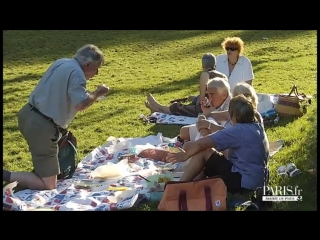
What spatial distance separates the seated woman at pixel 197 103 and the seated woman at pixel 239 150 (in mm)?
2114

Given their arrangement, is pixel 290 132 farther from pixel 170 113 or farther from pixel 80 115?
pixel 80 115

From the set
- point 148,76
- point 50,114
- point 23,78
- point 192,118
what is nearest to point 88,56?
point 50,114

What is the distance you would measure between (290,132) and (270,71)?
4905mm

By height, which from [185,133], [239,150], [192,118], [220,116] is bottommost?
[192,118]

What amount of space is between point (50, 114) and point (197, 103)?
9.92 ft

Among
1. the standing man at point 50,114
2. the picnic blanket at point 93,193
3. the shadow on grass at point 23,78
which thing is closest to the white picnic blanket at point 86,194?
the picnic blanket at point 93,193

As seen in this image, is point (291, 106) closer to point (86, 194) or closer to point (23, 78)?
point (86, 194)

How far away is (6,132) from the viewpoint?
7.54 metres

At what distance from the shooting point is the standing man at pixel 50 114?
5.13m

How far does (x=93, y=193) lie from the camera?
5.05 m

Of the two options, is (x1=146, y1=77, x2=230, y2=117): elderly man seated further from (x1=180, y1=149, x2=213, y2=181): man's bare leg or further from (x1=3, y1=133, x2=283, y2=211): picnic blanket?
(x1=180, y1=149, x2=213, y2=181): man's bare leg

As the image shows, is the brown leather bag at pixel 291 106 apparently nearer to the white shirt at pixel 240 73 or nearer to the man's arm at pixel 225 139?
the white shirt at pixel 240 73

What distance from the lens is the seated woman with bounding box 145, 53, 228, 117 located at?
277 inches

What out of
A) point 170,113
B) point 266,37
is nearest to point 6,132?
point 170,113
